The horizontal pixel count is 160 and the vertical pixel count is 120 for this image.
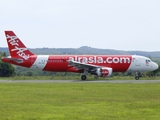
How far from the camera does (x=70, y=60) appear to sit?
50.9 meters

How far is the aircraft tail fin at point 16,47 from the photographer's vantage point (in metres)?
50.9

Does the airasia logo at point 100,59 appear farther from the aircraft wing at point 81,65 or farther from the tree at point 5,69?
the tree at point 5,69

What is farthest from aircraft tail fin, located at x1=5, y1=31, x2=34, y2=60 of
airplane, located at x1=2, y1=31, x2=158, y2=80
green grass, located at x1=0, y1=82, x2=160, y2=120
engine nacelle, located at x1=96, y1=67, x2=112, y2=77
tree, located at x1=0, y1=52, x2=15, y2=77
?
green grass, located at x1=0, y1=82, x2=160, y2=120

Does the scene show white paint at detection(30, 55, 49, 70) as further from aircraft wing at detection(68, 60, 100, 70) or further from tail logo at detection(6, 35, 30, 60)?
aircraft wing at detection(68, 60, 100, 70)

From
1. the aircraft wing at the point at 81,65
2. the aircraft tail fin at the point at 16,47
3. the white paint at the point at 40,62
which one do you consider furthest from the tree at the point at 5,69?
the aircraft wing at the point at 81,65

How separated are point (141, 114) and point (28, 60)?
34589 millimetres

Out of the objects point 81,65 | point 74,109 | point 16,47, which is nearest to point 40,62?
point 16,47

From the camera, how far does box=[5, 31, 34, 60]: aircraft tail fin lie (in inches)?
2005

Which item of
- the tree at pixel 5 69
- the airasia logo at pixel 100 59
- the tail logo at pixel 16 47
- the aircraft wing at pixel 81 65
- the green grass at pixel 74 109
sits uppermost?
the tail logo at pixel 16 47

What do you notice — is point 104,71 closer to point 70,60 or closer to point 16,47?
point 70,60

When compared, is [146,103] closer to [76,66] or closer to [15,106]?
[15,106]

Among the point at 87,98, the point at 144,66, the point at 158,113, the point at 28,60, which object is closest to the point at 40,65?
the point at 28,60

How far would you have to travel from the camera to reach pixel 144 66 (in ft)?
170

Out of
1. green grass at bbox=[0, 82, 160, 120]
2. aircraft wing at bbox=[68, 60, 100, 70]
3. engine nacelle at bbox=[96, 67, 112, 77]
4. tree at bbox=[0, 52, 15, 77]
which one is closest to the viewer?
green grass at bbox=[0, 82, 160, 120]
